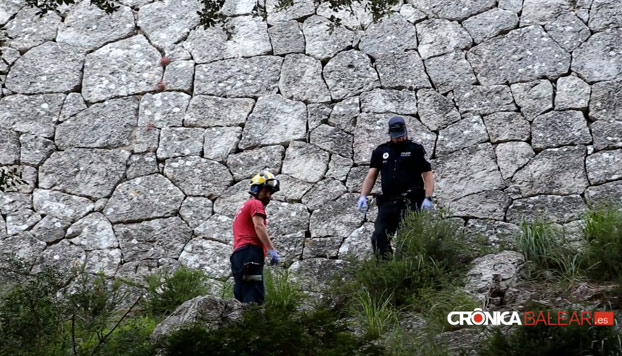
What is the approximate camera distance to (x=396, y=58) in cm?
1011

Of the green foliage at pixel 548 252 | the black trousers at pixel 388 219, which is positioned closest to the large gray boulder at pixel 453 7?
the black trousers at pixel 388 219

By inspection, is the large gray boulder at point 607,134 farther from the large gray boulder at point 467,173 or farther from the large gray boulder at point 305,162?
the large gray boulder at point 305,162

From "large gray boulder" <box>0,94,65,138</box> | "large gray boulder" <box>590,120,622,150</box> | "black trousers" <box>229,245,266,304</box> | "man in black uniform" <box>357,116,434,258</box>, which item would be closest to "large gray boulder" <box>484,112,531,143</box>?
"large gray boulder" <box>590,120,622,150</box>

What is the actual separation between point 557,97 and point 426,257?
2.78 meters

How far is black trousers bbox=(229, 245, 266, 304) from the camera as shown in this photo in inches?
292

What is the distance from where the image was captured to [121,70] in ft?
34.6

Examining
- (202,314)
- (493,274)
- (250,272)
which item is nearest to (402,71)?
(493,274)

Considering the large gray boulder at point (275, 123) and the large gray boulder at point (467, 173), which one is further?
the large gray boulder at point (275, 123)

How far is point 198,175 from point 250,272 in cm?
266

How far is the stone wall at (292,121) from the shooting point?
9.27 metres

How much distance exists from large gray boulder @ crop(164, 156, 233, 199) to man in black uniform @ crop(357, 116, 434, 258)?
6.83 ft

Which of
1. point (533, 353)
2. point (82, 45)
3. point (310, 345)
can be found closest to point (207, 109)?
point (82, 45)

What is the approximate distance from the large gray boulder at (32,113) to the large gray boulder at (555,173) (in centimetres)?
503

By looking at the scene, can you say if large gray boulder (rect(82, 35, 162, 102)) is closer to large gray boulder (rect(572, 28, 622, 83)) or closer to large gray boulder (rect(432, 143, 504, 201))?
large gray boulder (rect(432, 143, 504, 201))
